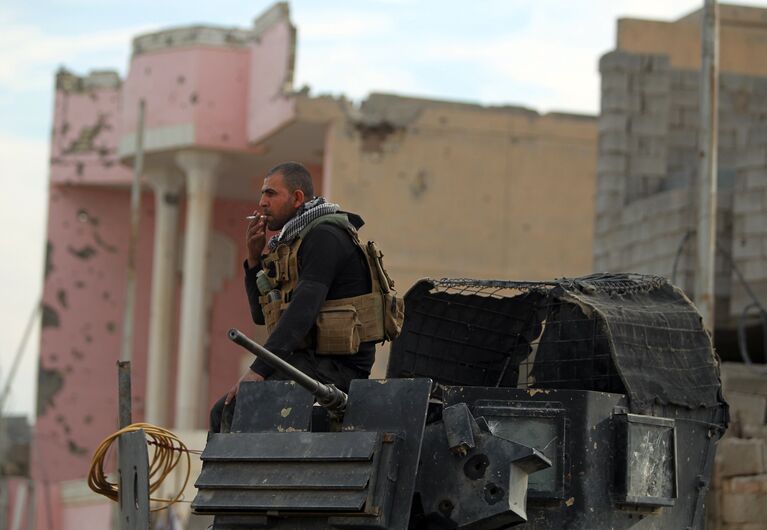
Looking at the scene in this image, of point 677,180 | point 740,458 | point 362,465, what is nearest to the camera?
point 362,465

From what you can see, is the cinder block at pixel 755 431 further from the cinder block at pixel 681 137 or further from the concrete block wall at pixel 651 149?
the cinder block at pixel 681 137

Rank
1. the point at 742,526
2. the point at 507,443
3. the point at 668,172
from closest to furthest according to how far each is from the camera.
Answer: the point at 507,443 < the point at 742,526 < the point at 668,172

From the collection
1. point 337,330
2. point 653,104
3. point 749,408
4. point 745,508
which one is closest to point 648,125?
point 653,104

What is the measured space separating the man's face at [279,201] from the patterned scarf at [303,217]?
0.09 meters

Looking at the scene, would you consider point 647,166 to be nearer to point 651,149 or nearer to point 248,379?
point 651,149

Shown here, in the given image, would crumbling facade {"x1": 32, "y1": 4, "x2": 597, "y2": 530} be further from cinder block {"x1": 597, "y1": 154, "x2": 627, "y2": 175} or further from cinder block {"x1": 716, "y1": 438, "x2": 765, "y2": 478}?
cinder block {"x1": 716, "y1": 438, "x2": 765, "y2": 478}

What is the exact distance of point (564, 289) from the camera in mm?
8102

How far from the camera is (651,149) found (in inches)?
763

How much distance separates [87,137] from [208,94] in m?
4.92

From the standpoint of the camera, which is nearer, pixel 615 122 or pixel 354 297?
pixel 354 297

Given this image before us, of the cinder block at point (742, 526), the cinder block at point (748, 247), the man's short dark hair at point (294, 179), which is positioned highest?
the cinder block at point (748, 247)

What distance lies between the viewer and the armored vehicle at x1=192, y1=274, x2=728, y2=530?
6379 mm

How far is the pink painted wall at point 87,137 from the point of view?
3400 cm

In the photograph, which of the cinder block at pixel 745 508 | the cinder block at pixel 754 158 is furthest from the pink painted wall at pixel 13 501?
the cinder block at pixel 745 508
